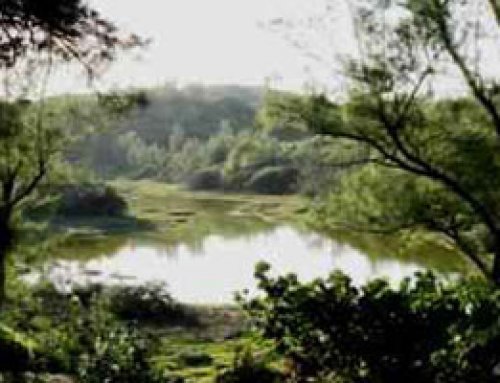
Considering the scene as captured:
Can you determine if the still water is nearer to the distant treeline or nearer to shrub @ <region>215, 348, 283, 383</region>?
the distant treeline

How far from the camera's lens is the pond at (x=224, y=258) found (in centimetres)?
3597

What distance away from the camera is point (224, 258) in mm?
45594

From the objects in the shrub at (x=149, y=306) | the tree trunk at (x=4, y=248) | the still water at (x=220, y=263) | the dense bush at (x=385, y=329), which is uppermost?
the dense bush at (x=385, y=329)

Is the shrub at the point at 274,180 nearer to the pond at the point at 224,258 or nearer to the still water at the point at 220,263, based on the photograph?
the pond at the point at 224,258

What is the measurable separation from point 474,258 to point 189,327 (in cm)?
1005

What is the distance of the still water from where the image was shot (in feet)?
116

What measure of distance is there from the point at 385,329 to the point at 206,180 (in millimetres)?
96262

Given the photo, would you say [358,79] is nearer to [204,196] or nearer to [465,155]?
[465,155]

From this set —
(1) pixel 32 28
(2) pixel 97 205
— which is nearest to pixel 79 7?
(1) pixel 32 28

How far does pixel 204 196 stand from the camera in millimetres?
95188

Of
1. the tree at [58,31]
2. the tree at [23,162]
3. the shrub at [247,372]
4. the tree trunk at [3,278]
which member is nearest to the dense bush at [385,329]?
the tree at [58,31]

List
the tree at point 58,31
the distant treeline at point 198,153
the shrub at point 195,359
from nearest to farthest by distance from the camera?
the tree at point 58,31, the shrub at point 195,359, the distant treeline at point 198,153

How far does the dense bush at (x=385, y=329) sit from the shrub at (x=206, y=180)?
3692 inches

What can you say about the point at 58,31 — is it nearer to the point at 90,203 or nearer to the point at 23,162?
the point at 23,162
